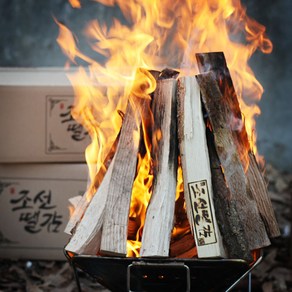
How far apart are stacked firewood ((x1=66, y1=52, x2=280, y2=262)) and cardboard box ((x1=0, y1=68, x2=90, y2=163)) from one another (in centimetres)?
133

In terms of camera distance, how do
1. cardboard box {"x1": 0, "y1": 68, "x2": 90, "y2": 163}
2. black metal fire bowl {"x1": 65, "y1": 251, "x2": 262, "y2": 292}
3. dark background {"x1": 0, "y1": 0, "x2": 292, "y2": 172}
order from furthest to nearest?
dark background {"x1": 0, "y1": 0, "x2": 292, "y2": 172}
cardboard box {"x1": 0, "y1": 68, "x2": 90, "y2": 163}
black metal fire bowl {"x1": 65, "y1": 251, "x2": 262, "y2": 292}

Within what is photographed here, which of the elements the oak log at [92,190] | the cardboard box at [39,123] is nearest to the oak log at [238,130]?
the oak log at [92,190]

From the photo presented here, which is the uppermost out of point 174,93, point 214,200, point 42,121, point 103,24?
point 103,24

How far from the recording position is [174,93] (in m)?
2.65

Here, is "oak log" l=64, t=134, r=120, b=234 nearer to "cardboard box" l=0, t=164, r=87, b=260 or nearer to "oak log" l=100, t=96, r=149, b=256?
"oak log" l=100, t=96, r=149, b=256

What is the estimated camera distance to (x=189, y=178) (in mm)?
2496

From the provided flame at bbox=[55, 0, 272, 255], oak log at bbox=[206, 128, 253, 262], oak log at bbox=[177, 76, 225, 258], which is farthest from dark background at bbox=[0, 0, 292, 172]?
oak log at bbox=[206, 128, 253, 262]

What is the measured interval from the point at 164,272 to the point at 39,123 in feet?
6.17

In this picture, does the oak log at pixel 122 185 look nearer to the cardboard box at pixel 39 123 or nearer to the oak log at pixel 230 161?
the oak log at pixel 230 161

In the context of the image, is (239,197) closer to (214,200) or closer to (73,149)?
(214,200)

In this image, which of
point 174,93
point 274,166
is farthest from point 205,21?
point 274,166

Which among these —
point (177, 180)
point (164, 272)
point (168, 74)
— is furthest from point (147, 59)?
point (164, 272)

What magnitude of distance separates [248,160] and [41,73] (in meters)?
1.94

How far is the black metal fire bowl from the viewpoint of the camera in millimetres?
2344
